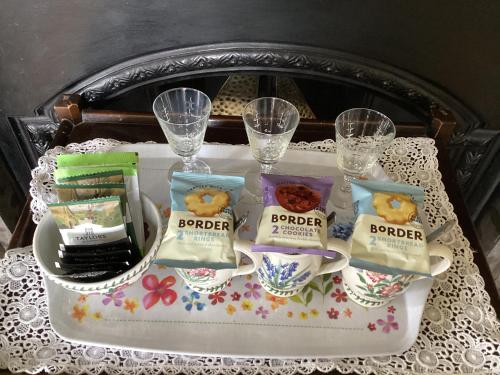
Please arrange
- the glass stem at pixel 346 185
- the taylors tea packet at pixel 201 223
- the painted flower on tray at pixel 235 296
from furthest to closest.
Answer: the glass stem at pixel 346 185, the painted flower on tray at pixel 235 296, the taylors tea packet at pixel 201 223

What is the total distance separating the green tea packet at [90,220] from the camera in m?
0.50

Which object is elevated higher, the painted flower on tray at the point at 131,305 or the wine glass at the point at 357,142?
the wine glass at the point at 357,142

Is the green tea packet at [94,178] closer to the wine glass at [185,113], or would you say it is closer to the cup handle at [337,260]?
the wine glass at [185,113]

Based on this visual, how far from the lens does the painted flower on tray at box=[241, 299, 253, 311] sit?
0.56 meters

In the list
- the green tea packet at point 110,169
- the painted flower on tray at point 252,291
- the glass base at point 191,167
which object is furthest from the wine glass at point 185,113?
the painted flower on tray at point 252,291

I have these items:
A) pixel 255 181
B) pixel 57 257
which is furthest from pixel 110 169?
pixel 255 181

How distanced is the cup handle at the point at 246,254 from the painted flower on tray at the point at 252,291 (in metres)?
0.04

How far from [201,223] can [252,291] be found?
14 cm

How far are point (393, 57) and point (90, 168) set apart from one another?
1.87 feet

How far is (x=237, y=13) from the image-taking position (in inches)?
29.8

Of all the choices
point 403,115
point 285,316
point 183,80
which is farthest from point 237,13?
point 285,316

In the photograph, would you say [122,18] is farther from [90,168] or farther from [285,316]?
[285,316]

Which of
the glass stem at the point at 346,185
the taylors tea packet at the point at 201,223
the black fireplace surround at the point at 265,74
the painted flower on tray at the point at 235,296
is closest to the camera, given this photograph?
the taylors tea packet at the point at 201,223

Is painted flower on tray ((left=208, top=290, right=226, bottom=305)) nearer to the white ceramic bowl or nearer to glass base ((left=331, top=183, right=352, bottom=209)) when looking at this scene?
the white ceramic bowl
